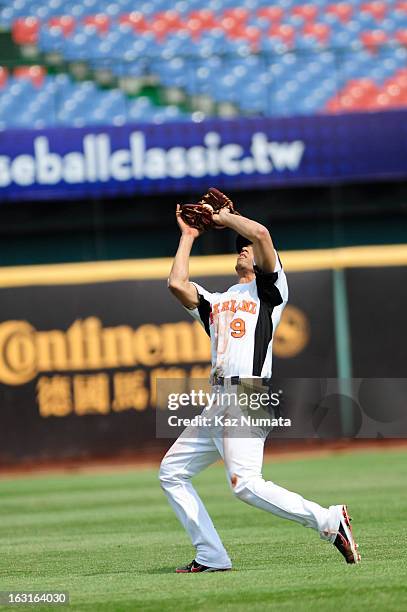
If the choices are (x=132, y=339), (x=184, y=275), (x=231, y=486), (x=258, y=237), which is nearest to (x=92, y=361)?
(x=132, y=339)

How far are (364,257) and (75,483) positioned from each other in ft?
18.3

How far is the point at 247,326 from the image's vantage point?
627 cm

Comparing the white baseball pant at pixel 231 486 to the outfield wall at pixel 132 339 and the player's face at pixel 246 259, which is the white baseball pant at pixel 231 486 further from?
the outfield wall at pixel 132 339

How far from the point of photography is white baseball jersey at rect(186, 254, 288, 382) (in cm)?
625

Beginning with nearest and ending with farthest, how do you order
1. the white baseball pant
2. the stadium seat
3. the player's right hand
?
1. the white baseball pant
2. the player's right hand
3. the stadium seat

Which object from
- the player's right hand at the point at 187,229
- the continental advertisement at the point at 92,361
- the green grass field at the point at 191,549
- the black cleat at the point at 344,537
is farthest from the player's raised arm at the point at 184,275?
the continental advertisement at the point at 92,361

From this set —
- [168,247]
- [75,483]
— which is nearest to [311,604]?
[75,483]

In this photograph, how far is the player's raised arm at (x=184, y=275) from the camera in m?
6.38

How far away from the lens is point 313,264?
53.0 ft

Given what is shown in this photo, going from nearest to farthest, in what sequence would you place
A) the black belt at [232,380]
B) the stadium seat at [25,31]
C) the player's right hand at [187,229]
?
the black belt at [232,380] → the player's right hand at [187,229] → the stadium seat at [25,31]

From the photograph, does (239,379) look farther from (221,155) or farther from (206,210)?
(221,155)

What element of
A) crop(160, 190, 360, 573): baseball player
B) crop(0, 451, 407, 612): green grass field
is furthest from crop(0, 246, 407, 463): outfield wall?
crop(160, 190, 360, 573): baseball player

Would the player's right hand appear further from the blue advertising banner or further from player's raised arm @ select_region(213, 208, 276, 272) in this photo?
the blue advertising banner

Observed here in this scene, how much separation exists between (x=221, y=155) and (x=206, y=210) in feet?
31.3
